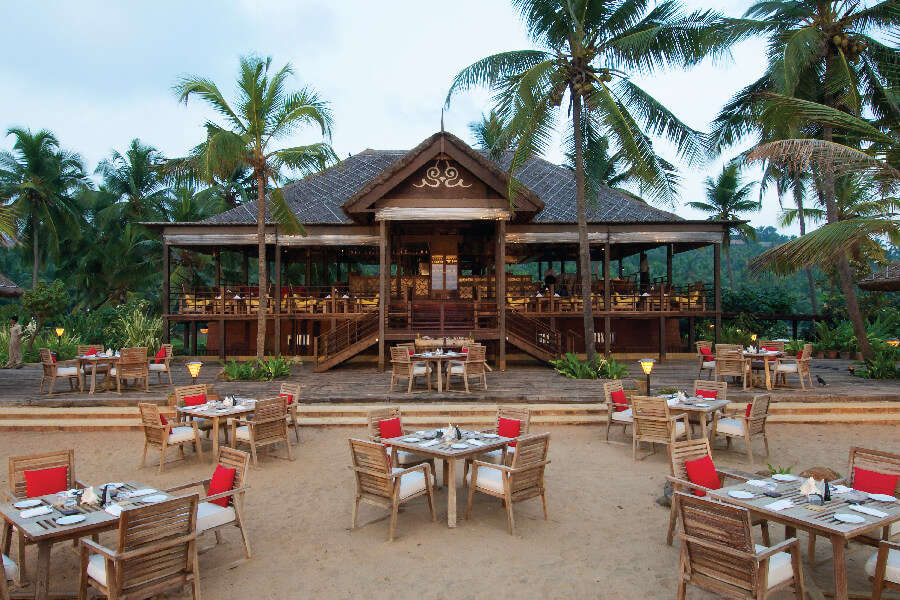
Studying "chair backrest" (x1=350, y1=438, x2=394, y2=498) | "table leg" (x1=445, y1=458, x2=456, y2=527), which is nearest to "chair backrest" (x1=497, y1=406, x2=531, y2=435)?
"table leg" (x1=445, y1=458, x2=456, y2=527)

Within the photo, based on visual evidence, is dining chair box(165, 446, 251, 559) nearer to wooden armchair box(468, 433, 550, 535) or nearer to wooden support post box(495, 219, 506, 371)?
wooden armchair box(468, 433, 550, 535)

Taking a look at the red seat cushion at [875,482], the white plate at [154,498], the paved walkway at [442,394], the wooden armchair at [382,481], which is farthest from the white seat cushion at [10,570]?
the paved walkway at [442,394]

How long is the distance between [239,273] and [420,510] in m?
32.4

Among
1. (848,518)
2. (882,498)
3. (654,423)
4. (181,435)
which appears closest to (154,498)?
(181,435)

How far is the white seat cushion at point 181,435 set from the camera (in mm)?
8773

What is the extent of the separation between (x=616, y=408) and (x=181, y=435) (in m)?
7.61

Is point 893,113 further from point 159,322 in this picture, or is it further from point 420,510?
point 159,322

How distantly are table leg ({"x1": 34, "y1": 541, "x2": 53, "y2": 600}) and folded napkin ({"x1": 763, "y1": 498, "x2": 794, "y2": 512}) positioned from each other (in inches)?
231

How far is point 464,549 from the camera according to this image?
579 centimetres

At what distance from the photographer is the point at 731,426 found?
9227 mm

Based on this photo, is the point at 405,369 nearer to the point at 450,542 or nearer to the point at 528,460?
the point at 528,460

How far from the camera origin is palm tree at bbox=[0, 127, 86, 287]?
2995 centimetres

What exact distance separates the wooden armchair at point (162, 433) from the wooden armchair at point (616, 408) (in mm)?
7071

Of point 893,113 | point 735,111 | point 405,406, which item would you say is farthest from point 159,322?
point 893,113
